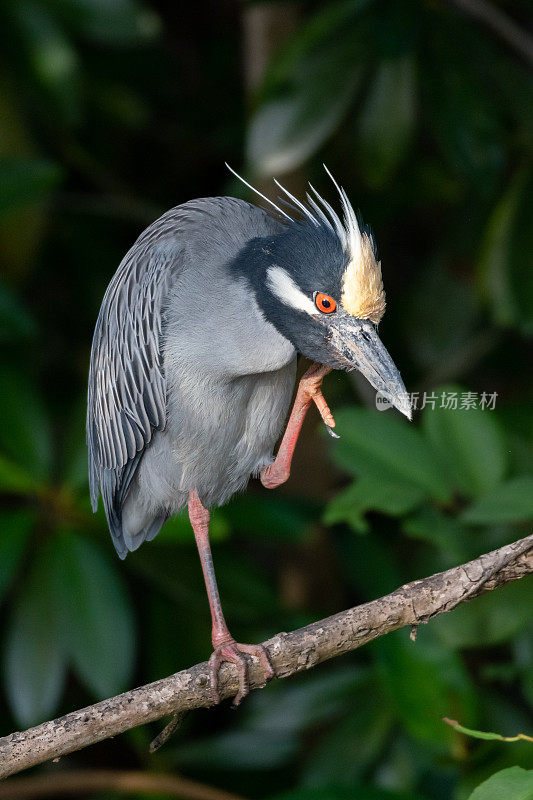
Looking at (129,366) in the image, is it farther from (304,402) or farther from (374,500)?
(374,500)

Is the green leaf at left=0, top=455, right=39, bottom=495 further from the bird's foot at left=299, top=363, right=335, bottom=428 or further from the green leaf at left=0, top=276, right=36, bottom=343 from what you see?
the bird's foot at left=299, top=363, right=335, bottom=428

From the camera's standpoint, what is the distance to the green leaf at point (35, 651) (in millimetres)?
2299

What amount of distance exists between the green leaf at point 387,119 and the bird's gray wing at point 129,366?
1127mm

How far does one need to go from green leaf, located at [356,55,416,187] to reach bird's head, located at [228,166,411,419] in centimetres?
130

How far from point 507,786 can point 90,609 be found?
4.70ft

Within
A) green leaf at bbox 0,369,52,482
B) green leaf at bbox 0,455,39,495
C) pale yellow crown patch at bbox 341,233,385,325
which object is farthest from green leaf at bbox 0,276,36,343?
pale yellow crown patch at bbox 341,233,385,325

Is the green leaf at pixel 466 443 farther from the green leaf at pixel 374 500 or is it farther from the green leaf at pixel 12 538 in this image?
the green leaf at pixel 12 538

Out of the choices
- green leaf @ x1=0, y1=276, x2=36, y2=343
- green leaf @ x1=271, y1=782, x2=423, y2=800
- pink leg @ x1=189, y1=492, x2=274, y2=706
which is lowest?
green leaf @ x1=271, y1=782, x2=423, y2=800

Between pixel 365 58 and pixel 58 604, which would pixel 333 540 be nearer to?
pixel 58 604

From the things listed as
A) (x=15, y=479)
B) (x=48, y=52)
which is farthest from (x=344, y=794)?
(x=48, y=52)

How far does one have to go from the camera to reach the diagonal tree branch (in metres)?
1.23

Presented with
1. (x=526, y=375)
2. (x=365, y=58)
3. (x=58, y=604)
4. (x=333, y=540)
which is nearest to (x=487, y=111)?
(x=365, y=58)

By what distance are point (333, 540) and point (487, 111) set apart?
1.25m

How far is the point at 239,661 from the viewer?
145cm
